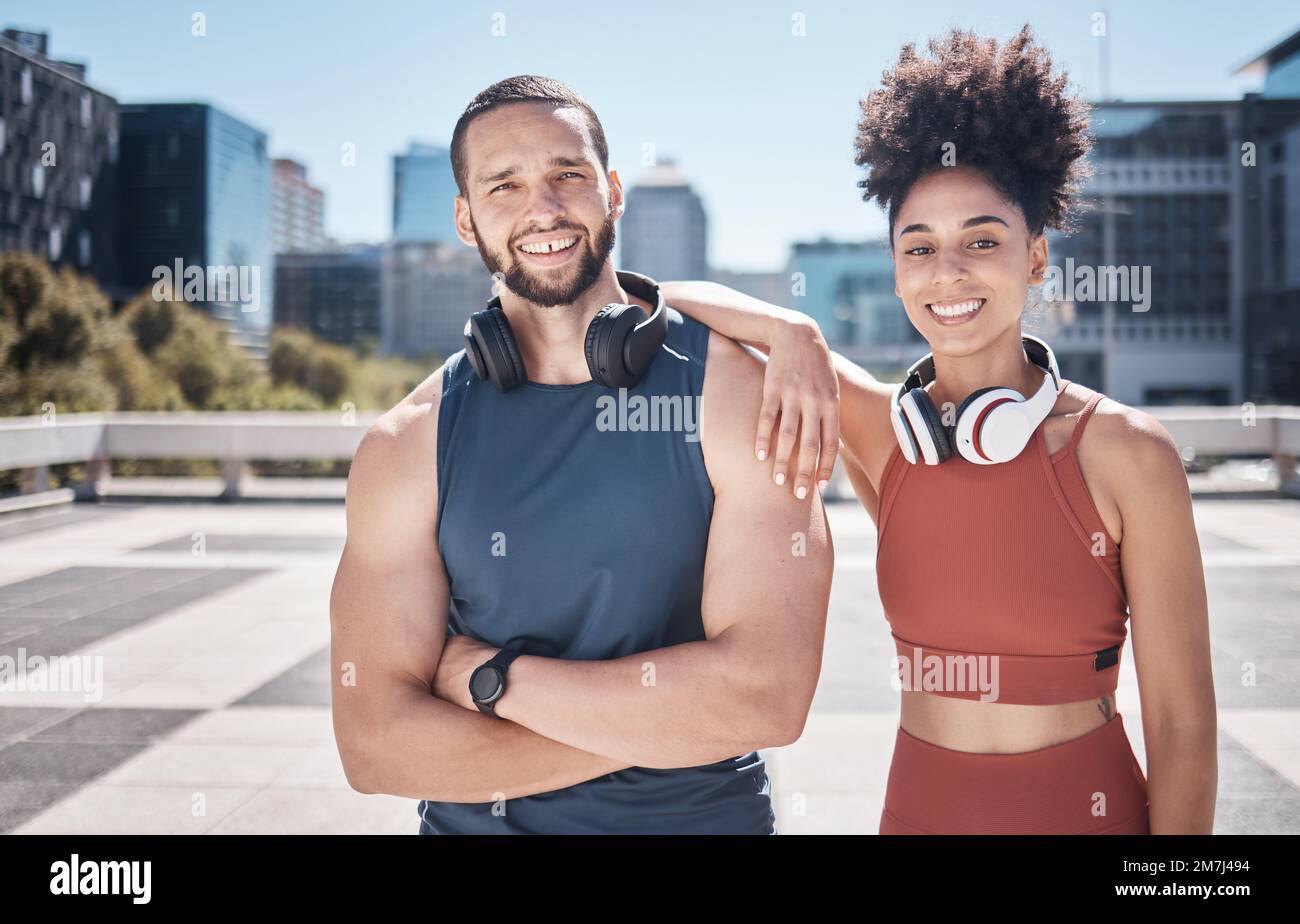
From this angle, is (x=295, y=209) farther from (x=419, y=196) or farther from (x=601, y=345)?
(x=601, y=345)

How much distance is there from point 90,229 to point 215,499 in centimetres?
5140

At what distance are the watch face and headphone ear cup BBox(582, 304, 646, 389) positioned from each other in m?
0.55

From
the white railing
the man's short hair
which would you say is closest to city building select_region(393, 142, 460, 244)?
the white railing

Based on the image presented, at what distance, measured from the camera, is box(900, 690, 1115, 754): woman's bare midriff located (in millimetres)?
1665

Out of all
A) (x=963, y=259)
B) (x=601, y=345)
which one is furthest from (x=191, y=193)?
(x=963, y=259)

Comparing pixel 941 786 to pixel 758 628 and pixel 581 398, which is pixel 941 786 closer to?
pixel 758 628

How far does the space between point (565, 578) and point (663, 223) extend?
122 m

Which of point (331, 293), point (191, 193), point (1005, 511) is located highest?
point (331, 293)

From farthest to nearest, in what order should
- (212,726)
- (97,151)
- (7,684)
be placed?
(97,151) → (7,684) → (212,726)

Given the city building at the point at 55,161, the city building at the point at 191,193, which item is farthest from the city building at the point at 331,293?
the city building at the point at 55,161

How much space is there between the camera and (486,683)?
61.3 inches

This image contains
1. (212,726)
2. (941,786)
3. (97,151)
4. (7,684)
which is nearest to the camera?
(941,786)

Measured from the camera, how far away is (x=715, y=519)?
63.9 inches
